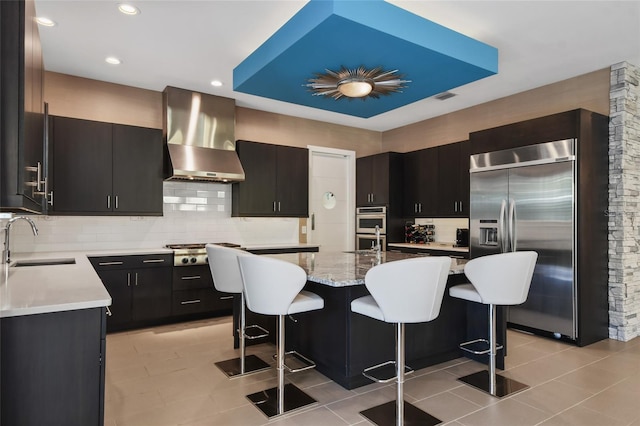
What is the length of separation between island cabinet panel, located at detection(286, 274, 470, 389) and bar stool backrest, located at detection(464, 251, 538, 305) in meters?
0.56

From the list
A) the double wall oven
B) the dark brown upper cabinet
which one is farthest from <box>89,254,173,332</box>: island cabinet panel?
the double wall oven

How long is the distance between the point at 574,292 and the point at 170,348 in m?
4.09

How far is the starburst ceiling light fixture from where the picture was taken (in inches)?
130

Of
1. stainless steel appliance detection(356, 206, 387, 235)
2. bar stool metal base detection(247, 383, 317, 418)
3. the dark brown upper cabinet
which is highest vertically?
the dark brown upper cabinet

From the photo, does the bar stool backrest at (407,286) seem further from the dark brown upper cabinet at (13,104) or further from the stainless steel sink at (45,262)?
the stainless steel sink at (45,262)

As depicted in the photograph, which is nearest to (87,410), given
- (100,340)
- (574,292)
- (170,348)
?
(100,340)

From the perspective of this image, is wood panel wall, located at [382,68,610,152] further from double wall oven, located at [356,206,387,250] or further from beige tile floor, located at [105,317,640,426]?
beige tile floor, located at [105,317,640,426]

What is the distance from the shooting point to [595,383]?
2.97 meters

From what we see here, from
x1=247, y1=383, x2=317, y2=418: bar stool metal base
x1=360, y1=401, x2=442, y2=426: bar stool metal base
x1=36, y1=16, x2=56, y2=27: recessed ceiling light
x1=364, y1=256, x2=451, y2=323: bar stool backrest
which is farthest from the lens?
x1=36, y1=16, x2=56, y2=27: recessed ceiling light

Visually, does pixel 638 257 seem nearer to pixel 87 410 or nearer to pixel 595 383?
pixel 595 383

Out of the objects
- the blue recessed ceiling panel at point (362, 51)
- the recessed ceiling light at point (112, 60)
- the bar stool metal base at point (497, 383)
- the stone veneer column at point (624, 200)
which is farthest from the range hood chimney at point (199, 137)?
the stone veneer column at point (624, 200)

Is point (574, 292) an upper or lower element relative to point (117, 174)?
lower

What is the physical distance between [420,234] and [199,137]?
3702 mm

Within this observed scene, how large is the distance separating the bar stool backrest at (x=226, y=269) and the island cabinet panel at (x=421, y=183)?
3716 millimetres
